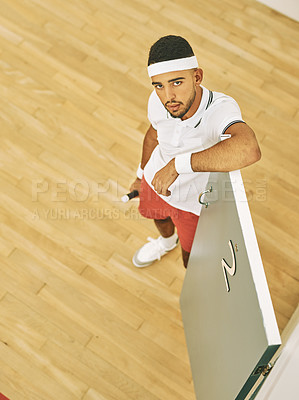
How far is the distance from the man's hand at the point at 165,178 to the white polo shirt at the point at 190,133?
6.4 inches

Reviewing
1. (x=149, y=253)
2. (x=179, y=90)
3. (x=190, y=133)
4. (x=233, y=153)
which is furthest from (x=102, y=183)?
(x=233, y=153)

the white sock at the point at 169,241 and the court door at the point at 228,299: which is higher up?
the court door at the point at 228,299

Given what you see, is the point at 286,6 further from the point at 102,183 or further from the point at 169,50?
the point at 169,50

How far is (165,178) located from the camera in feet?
4.50

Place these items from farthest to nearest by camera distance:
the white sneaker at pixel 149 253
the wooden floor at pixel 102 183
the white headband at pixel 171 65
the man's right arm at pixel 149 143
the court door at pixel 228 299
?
the white sneaker at pixel 149 253, the wooden floor at pixel 102 183, the man's right arm at pixel 149 143, the white headband at pixel 171 65, the court door at pixel 228 299

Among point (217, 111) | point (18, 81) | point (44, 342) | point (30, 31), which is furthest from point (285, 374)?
point (30, 31)

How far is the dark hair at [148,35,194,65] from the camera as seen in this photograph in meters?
1.30

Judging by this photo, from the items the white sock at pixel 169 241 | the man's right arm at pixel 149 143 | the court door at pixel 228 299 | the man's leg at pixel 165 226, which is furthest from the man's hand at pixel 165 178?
the white sock at pixel 169 241

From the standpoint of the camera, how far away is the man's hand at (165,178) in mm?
Result: 1357

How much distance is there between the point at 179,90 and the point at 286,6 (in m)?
2.48

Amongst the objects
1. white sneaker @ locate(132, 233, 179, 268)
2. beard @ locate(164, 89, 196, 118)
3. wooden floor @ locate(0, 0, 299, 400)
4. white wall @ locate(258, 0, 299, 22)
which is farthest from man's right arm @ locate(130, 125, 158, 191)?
white wall @ locate(258, 0, 299, 22)

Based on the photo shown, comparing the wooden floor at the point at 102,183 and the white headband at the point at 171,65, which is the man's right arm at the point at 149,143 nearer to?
the white headband at the point at 171,65

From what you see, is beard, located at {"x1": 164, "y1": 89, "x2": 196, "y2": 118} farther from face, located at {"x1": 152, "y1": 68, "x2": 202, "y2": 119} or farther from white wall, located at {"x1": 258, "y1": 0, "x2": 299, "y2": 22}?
white wall, located at {"x1": 258, "y1": 0, "x2": 299, "y2": 22}

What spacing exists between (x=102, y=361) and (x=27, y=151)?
4.23 ft
